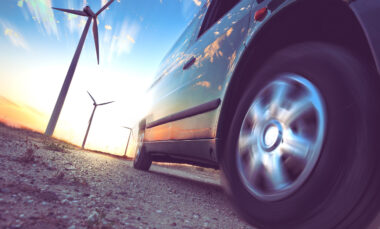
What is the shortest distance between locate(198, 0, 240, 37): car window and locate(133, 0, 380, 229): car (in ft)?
2.15

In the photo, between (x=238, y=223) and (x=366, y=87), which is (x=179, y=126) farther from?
(x=366, y=87)

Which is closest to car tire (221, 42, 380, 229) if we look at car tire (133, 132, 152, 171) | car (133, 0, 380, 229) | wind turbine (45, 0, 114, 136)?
car (133, 0, 380, 229)

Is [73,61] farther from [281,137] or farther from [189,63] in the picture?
[281,137]

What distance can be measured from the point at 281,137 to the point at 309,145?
6.7 inches

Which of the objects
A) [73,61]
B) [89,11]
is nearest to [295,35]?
[73,61]

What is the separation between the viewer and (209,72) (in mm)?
1998

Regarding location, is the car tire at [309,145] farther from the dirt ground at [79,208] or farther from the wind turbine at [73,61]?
the wind turbine at [73,61]

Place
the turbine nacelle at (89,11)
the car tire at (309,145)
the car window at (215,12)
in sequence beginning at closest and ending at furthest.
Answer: the car tire at (309,145) < the car window at (215,12) < the turbine nacelle at (89,11)

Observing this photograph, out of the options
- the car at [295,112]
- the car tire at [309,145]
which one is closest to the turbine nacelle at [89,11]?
the car at [295,112]

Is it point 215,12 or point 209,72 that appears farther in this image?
point 215,12

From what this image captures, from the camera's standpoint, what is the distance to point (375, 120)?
0.86 metres

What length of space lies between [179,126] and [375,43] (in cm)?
175

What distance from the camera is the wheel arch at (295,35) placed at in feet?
3.43

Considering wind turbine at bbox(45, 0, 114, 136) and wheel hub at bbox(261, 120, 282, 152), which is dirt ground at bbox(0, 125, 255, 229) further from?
wind turbine at bbox(45, 0, 114, 136)
